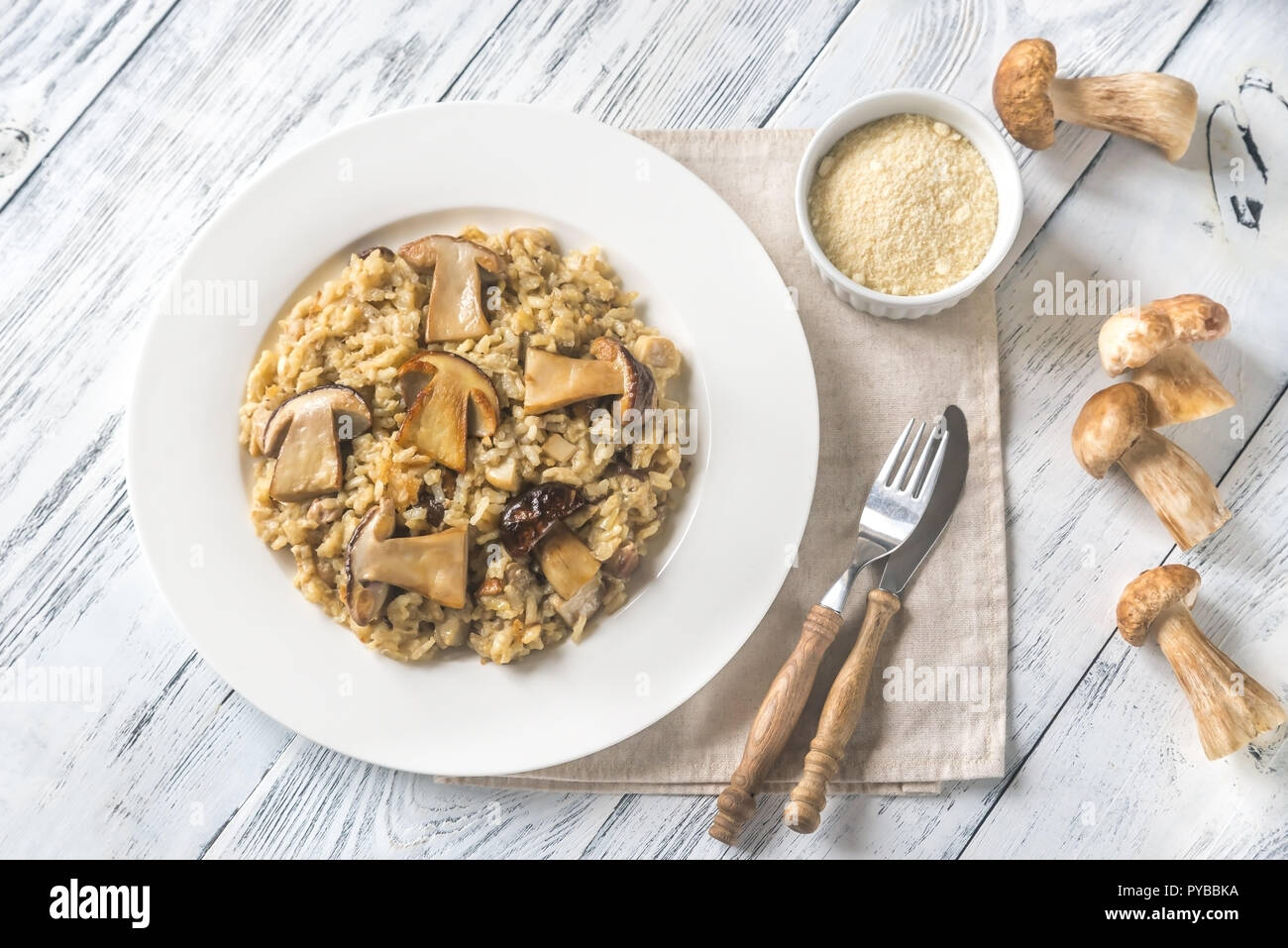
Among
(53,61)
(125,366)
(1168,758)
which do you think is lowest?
(1168,758)

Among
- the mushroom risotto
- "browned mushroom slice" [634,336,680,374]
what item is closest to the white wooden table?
the mushroom risotto

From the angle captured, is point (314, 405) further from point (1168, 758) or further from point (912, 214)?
point (1168, 758)

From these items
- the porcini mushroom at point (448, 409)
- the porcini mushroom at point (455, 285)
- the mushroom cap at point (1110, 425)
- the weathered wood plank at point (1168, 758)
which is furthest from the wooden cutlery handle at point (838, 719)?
the porcini mushroom at point (455, 285)

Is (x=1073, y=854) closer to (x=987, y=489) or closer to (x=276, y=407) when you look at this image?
(x=987, y=489)

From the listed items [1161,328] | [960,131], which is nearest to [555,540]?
[960,131]

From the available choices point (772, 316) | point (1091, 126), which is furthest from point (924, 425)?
point (1091, 126)

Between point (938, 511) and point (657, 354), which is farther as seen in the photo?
point (938, 511)
